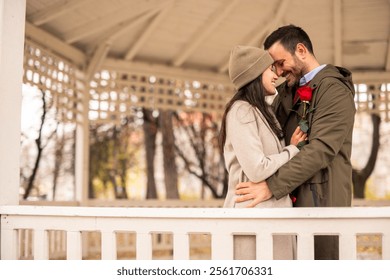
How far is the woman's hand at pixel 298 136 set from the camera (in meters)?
2.84

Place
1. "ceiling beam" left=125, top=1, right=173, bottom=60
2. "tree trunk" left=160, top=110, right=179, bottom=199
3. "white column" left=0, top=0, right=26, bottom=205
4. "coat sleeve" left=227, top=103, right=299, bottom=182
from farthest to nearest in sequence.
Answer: "tree trunk" left=160, top=110, right=179, bottom=199
"ceiling beam" left=125, top=1, right=173, bottom=60
"white column" left=0, top=0, right=26, bottom=205
"coat sleeve" left=227, top=103, right=299, bottom=182

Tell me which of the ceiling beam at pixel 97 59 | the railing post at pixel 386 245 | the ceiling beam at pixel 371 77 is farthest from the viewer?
the ceiling beam at pixel 371 77

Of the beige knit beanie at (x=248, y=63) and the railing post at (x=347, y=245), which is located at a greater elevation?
the beige knit beanie at (x=248, y=63)

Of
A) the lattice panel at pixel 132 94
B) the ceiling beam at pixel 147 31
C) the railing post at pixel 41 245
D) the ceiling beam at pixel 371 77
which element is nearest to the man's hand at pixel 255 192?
the railing post at pixel 41 245

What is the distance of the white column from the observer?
3201 mm

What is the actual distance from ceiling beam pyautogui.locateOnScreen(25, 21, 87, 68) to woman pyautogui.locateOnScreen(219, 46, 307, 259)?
11.4 feet

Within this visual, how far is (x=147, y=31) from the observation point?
661 cm

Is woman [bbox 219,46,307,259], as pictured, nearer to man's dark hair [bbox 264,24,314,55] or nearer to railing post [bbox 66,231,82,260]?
man's dark hair [bbox 264,24,314,55]

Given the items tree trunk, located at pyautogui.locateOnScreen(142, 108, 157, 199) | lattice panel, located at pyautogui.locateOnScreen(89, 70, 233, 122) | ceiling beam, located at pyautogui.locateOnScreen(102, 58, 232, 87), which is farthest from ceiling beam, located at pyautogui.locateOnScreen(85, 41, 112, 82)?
tree trunk, located at pyautogui.locateOnScreen(142, 108, 157, 199)

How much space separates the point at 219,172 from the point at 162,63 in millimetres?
6254

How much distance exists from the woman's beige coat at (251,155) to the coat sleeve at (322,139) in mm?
65

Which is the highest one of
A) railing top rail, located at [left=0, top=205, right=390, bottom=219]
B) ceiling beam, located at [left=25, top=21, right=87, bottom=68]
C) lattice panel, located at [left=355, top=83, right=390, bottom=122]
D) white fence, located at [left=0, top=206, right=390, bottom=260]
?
ceiling beam, located at [left=25, top=21, right=87, bottom=68]

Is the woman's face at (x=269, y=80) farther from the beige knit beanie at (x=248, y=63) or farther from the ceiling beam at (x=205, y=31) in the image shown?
the ceiling beam at (x=205, y=31)

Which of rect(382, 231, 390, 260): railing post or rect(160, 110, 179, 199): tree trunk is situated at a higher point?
rect(160, 110, 179, 199): tree trunk
